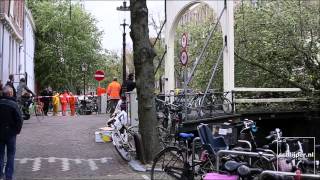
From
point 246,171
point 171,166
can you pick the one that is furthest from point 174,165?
point 246,171

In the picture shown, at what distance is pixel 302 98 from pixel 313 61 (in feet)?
8.90

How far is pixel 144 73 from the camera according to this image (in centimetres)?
1244

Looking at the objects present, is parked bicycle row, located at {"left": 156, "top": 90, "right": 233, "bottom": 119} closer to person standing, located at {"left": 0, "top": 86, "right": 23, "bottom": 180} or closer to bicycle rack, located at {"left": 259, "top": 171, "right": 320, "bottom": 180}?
person standing, located at {"left": 0, "top": 86, "right": 23, "bottom": 180}

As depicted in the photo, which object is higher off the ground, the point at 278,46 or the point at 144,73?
the point at 278,46

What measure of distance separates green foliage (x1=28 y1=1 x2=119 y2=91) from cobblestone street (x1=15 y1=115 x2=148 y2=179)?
38.0 metres

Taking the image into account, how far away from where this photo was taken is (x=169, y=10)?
21.8 metres

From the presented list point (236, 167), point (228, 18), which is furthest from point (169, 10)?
point (236, 167)

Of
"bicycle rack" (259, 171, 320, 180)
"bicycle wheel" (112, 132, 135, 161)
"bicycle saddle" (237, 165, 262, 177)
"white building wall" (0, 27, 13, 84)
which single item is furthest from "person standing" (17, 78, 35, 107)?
"bicycle rack" (259, 171, 320, 180)

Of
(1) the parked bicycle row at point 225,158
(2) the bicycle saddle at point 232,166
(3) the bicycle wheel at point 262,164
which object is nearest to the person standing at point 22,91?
(1) the parked bicycle row at point 225,158

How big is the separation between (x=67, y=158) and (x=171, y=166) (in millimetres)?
→ 4199

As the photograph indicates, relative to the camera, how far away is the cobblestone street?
35.9 ft

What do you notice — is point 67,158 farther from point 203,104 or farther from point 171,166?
point 203,104

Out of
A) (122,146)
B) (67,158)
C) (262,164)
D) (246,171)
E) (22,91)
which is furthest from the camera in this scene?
(22,91)

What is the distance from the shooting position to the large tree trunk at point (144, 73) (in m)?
12.3
